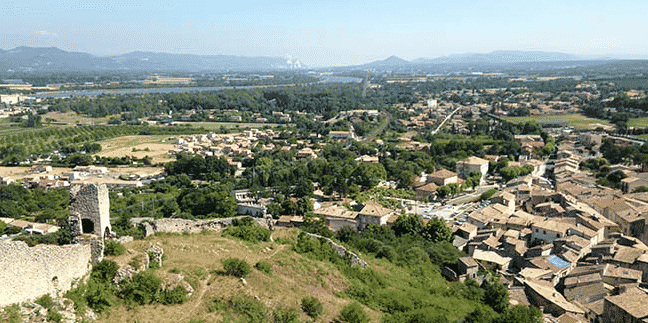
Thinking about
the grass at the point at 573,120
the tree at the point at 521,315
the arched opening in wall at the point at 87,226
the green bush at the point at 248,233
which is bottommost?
the tree at the point at 521,315

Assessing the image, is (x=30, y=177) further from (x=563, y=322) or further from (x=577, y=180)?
(x=577, y=180)

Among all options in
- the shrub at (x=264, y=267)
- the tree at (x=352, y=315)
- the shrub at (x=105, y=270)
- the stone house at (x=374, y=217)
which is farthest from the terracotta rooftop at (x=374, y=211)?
the shrub at (x=105, y=270)

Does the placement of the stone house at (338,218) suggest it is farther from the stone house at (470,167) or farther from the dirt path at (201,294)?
the dirt path at (201,294)

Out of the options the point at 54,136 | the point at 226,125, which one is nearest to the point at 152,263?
the point at 54,136

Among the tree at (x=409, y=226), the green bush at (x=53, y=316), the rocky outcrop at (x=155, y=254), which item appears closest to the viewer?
the green bush at (x=53, y=316)

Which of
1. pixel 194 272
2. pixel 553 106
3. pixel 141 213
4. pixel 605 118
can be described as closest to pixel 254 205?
pixel 141 213
